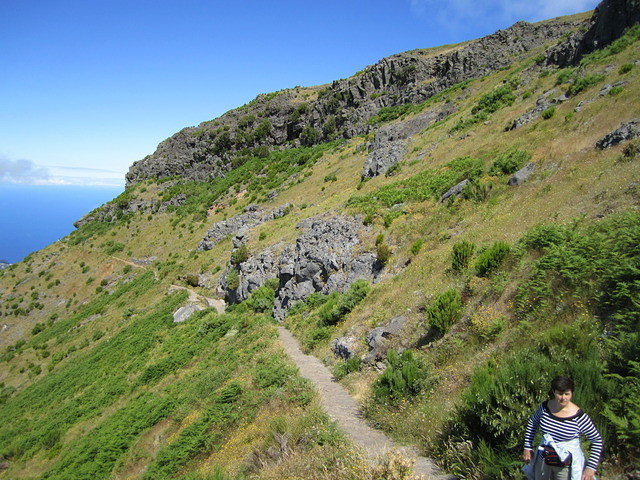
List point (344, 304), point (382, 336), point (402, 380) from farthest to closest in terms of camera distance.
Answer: point (344, 304), point (382, 336), point (402, 380)

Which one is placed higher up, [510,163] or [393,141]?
[393,141]

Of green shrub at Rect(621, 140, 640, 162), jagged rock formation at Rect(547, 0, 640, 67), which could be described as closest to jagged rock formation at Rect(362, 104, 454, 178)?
jagged rock formation at Rect(547, 0, 640, 67)

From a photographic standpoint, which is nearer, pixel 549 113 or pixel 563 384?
pixel 563 384

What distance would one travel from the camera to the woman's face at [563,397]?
149 inches

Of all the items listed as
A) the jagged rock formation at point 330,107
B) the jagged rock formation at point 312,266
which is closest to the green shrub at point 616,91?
the jagged rock formation at point 312,266

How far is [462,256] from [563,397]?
8680 millimetres

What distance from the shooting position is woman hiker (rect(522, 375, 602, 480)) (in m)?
3.67

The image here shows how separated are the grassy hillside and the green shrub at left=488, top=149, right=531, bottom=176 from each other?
116 mm

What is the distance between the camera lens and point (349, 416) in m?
8.62

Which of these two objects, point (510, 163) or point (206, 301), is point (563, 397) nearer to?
point (510, 163)

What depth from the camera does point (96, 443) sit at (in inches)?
496

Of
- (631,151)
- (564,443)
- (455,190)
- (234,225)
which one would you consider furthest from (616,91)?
(234,225)

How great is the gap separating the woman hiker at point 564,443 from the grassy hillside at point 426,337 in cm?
35

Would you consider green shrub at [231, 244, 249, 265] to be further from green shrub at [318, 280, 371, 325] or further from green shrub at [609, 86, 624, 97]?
green shrub at [609, 86, 624, 97]
